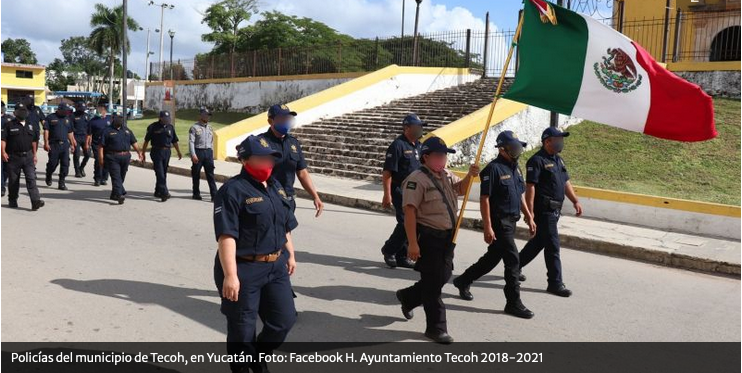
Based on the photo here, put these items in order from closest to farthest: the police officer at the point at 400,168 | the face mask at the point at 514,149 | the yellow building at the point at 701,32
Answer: the face mask at the point at 514,149
the police officer at the point at 400,168
the yellow building at the point at 701,32

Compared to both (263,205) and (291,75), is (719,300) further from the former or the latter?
(291,75)

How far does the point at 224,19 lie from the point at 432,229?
156 ft

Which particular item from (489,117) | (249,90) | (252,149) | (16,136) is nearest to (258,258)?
(252,149)

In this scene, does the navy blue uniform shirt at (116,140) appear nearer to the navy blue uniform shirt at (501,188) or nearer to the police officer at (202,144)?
the police officer at (202,144)

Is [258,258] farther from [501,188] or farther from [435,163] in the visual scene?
[501,188]

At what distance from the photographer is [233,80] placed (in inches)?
1166

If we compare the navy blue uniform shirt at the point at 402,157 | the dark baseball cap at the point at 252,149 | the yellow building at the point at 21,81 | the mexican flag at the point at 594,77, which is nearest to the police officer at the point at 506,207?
the mexican flag at the point at 594,77

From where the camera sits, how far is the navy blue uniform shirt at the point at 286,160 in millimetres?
5828

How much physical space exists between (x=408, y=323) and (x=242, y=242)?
6.70 feet

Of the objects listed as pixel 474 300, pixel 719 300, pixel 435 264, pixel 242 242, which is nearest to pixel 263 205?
pixel 242 242

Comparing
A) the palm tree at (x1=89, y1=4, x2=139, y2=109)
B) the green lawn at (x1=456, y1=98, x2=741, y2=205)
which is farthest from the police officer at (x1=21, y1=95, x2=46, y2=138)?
the palm tree at (x1=89, y1=4, x2=139, y2=109)

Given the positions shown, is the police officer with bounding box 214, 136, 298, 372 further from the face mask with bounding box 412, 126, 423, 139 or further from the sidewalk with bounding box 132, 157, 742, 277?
the sidewalk with bounding box 132, 157, 742, 277

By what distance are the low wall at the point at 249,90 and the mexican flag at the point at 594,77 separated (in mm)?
18217

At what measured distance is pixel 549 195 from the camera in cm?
605
